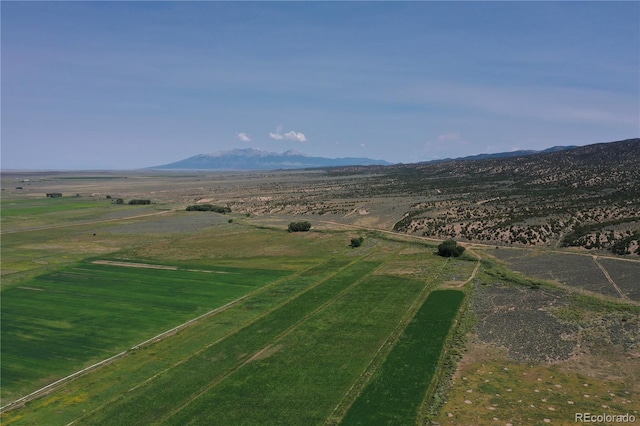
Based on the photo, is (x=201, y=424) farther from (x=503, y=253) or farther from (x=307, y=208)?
(x=307, y=208)

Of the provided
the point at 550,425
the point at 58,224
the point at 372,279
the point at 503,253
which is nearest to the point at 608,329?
the point at 550,425

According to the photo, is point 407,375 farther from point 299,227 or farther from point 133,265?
point 299,227

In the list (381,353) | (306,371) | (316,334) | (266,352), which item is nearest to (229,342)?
(266,352)

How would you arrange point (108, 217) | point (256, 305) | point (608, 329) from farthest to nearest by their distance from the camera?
point (108, 217) → point (256, 305) → point (608, 329)

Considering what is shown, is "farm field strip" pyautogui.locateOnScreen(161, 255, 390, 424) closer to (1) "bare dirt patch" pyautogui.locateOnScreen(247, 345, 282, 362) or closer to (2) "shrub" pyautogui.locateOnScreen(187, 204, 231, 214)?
(1) "bare dirt patch" pyautogui.locateOnScreen(247, 345, 282, 362)

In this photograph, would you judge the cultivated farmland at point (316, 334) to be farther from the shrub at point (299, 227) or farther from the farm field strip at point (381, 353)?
the shrub at point (299, 227)
